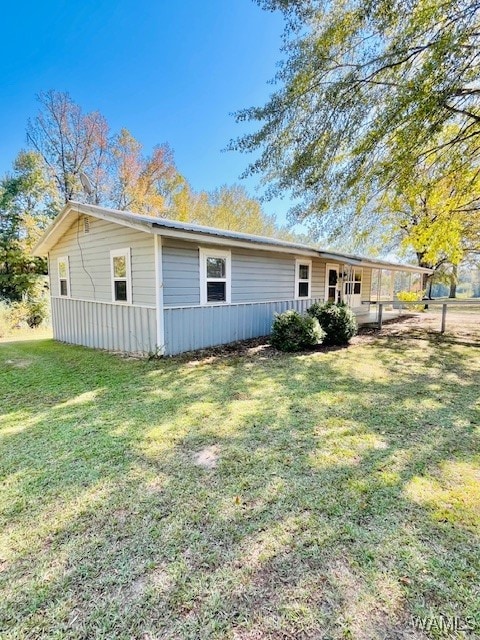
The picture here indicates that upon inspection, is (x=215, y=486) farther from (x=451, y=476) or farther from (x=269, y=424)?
(x=451, y=476)

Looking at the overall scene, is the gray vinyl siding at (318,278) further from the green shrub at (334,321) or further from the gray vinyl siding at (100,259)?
the gray vinyl siding at (100,259)

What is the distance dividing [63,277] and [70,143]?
14065 mm

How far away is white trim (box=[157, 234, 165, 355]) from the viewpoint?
672 centimetres

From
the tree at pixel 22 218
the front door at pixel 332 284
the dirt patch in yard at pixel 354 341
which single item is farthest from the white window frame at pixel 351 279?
the tree at pixel 22 218

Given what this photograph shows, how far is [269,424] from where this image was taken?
3.86 meters

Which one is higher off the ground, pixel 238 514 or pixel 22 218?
pixel 22 218

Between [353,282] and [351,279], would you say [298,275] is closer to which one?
[351,279]

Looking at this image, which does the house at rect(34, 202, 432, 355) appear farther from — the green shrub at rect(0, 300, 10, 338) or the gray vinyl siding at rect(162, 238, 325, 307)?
the green shrub at rect(0, 300, 10, 338)

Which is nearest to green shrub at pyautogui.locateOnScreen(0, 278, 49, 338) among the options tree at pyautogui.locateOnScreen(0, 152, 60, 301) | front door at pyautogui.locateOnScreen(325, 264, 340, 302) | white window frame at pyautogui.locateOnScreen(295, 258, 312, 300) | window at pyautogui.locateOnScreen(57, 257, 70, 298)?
tree at pyautogui.locateOnScreen(0, 152, 60, 301)

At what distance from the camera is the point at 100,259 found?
27.8ft

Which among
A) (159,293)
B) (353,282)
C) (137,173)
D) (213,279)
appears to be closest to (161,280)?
(159,293)

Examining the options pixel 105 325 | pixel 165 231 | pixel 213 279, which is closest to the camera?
pixel 165 231

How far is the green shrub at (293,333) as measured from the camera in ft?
26.0

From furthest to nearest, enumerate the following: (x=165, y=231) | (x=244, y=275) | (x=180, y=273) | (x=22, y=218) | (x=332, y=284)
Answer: (x=22, y=218) → (x=332, y=284) → (x=244, y=275) → (x=180, y=273) → (x=165, y=231)
